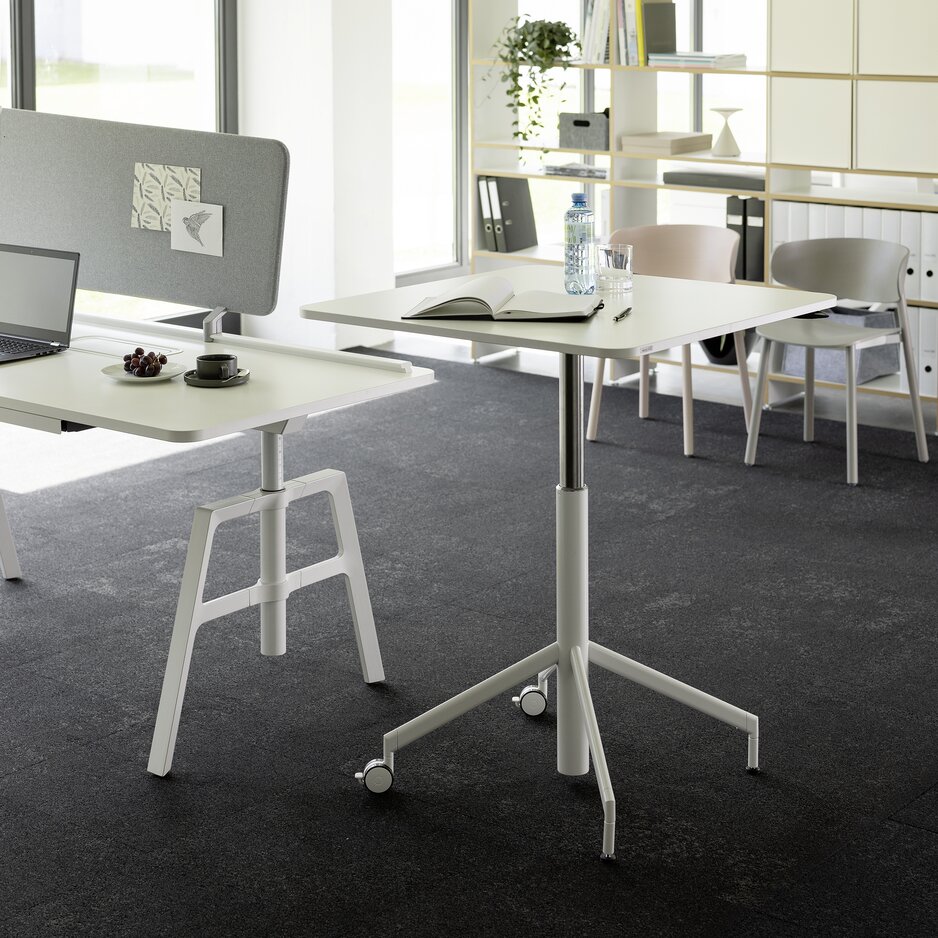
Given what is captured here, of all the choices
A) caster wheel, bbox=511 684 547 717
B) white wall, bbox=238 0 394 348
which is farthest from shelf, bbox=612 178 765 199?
caster wheel, bbox=511 684 547 717

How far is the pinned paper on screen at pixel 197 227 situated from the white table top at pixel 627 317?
1.54 feet

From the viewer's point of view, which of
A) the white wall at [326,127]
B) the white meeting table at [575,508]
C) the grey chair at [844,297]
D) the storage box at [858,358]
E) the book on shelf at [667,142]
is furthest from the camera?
the white wall at [326,127]

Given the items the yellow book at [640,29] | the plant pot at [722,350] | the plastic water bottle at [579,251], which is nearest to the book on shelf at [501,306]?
the plastic water bottle at [579,251]

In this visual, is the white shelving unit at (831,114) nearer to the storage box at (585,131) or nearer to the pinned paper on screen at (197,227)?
the storage box at (585,131)

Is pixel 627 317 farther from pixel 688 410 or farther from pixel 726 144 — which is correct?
pixel 726 144

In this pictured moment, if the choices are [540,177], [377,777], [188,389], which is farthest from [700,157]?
[377,777]

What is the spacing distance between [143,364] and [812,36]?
123 inches

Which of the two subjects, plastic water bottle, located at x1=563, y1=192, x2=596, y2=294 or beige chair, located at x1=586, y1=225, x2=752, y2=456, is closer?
plastic water bottle, located at x1=563, y1=192, x2=596, y2=294

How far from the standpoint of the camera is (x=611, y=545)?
401cm

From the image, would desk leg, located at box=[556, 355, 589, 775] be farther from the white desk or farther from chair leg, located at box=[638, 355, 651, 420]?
chair leg, located at box=[638, 355, 651, 420]

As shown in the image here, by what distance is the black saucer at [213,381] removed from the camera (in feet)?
→ 9.09

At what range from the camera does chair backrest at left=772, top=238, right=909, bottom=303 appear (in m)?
4.75

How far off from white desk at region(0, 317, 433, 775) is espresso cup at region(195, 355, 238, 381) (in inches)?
1.4

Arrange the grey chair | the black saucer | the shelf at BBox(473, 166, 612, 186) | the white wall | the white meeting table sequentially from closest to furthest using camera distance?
the white meeting table, the black saucer, the grey chair, the shelf at BBox(473, 166, 612, 186), the white wall
